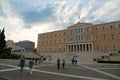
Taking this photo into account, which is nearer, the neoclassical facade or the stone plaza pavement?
the stone plaza pavement

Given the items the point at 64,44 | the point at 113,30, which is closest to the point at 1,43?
the point at 64,44

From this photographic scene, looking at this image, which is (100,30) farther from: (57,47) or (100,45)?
(57,47)

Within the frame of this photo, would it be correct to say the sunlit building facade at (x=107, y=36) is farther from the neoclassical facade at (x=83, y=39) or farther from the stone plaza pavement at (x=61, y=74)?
the stone plaza pavement at (x=61, y=74)

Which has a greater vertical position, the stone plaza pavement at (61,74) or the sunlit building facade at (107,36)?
the sunlit building facade at (107,36)

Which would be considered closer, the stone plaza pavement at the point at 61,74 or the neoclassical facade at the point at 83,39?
the stone plaza pavement at the point at 61,74

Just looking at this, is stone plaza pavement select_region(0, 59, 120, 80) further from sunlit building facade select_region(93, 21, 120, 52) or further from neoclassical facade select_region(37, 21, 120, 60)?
sunlit building facade select_region(93, 21, 120, 52)

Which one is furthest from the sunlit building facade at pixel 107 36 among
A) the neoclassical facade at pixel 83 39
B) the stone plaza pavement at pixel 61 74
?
the stone plaza pavement at pixel 61 74

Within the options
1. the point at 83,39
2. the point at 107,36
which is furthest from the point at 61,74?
the point at 83,39

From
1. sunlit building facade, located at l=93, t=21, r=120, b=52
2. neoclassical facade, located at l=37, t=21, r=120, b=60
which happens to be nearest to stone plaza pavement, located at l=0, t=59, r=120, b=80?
neoclassical facade, located at l=37, t=21, r=120, b=60

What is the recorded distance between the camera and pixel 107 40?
6231 centimetres

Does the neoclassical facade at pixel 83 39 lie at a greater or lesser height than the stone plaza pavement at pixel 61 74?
greater

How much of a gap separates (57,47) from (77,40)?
44.2ft

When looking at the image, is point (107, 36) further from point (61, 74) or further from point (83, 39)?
point (61, 74)

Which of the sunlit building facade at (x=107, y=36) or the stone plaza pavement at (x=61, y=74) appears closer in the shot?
the stone plaza pavement at (x=61, y=74)
